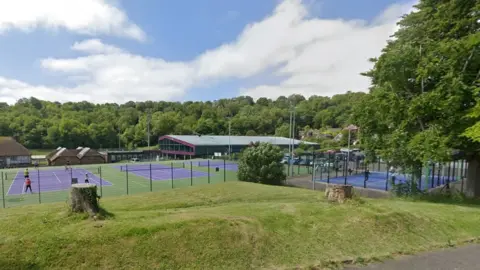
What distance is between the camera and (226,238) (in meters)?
5.48

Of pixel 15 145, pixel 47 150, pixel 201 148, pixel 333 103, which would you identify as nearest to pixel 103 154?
pixel 15 145

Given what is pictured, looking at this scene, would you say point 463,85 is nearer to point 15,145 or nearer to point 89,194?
point 89,194

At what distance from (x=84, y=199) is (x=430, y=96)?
13377 mm

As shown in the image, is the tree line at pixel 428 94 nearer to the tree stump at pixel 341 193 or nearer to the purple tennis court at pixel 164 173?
the tree stump at pixel 341 193

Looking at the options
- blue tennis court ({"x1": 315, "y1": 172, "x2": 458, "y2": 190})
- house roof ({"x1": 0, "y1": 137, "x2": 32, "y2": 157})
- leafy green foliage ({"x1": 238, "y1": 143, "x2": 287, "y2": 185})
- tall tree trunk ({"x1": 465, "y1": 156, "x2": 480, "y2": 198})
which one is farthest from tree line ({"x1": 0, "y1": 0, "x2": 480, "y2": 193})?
house roof ({"x1": 0, "y1": 137, "x2": 32, "y2": 157})

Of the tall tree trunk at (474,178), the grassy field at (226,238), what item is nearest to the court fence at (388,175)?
the tall tree trunk at (474,178)

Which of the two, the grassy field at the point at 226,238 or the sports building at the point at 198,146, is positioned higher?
the grassy field at the point at 226,238

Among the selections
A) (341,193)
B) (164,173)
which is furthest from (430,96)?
(164,173)

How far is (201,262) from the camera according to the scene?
4852 mm

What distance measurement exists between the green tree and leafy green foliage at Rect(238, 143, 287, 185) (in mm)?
9746

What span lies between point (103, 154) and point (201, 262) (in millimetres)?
65778

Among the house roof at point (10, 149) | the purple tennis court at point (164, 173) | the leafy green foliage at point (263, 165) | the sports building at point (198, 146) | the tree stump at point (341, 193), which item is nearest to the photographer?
the tree stump at point (341, 193)

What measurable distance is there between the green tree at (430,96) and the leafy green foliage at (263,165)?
975 cm

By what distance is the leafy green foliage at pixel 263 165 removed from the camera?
24.3 meters
